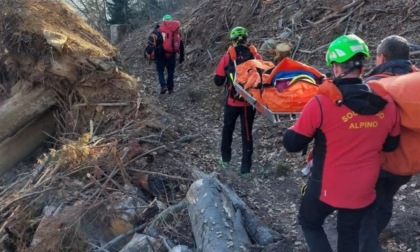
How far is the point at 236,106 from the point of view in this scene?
7.15 meters

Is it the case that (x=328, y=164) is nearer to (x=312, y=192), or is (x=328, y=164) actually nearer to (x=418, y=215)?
(x=312, y=192)

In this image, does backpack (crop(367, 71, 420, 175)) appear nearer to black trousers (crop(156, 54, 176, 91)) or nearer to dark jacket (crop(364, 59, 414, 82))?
dark jacket (crop(364, 59, 414, 82))

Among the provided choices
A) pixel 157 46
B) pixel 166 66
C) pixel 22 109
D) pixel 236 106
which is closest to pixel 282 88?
pixel 236 106

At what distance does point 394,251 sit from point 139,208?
121 inches

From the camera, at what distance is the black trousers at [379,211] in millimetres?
4152

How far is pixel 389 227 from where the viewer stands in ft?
17.8

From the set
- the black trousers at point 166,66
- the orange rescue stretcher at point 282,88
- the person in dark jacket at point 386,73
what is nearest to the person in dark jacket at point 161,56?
the black trousers at point 166,66

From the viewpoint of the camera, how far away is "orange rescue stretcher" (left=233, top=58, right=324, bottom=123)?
506 centimetres

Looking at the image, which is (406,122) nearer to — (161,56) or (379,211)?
(379,211)

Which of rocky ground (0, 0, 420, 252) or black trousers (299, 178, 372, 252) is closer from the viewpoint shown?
black trousers (299, 178, 372, 252)

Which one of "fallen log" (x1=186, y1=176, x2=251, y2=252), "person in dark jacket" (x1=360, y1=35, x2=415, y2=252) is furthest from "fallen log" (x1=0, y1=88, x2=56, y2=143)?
"person in dark jacket" (x1=360, y1=35, x2=415, y2=252)

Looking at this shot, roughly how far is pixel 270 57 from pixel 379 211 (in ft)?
26.8

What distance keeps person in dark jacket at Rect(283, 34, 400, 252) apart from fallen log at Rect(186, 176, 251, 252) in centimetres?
113

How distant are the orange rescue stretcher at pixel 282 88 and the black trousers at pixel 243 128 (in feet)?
3.93
